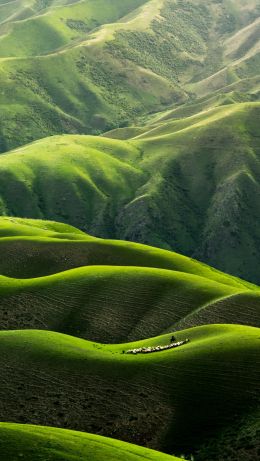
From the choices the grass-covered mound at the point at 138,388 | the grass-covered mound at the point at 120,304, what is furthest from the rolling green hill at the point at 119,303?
the grass-covered mound at the point at 138,388

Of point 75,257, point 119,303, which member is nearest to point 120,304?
point 119,303

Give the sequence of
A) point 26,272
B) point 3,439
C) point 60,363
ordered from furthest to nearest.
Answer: point 26,272 → point 60,363 → point 3,439

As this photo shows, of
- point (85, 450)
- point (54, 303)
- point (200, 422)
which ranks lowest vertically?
point (54, 303)

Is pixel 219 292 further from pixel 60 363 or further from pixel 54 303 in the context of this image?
pixel 60 363

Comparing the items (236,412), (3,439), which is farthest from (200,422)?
(3,439)

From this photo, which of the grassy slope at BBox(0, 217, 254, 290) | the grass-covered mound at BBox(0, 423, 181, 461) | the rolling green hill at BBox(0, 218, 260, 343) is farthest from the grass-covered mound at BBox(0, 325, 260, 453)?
the grassy slope at BBox(0, 217, 254, 290)

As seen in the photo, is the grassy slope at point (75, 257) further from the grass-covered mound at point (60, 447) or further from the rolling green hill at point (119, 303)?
the grass-covered mound at point (60, 447)

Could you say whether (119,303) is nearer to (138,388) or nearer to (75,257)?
(75,257)
